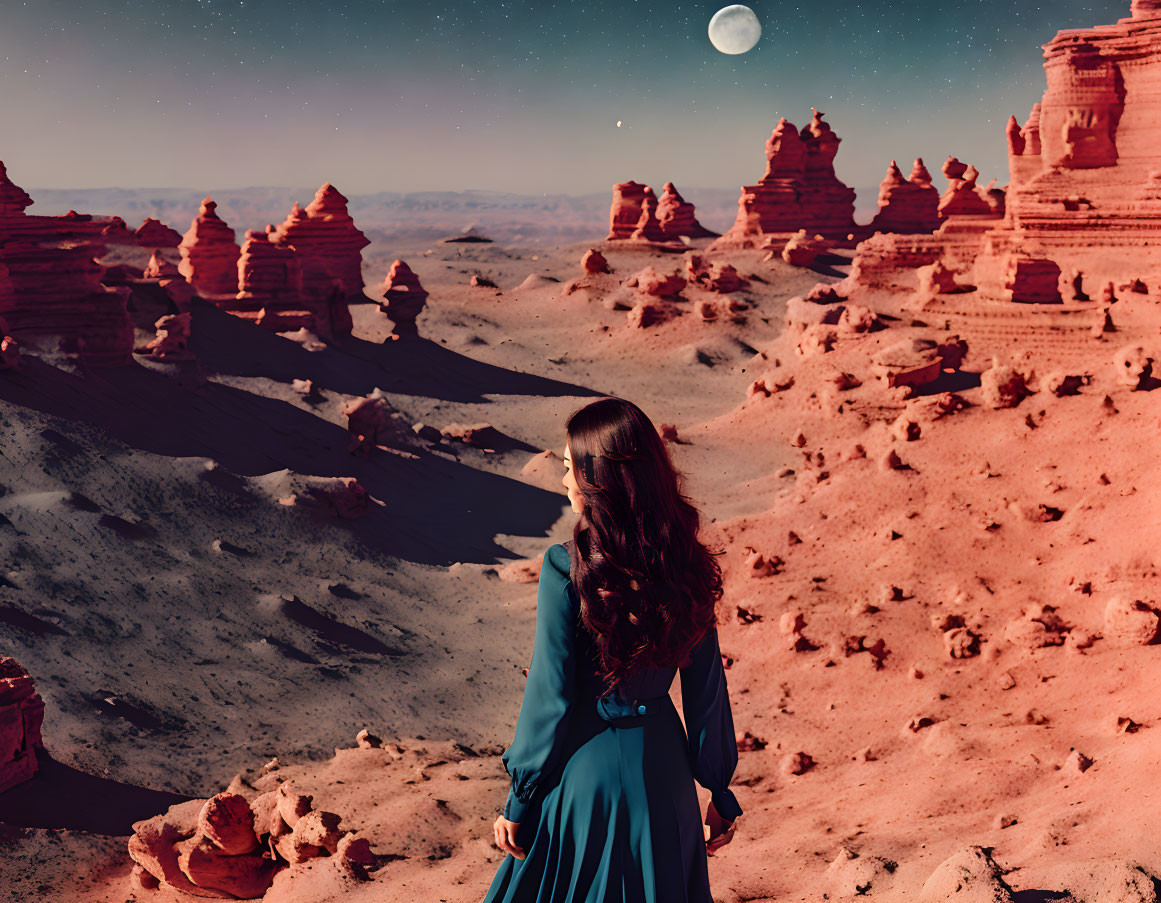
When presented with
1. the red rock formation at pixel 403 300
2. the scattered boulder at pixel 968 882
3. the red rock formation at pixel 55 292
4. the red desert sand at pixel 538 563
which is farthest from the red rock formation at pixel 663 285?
the scattered boulder at pixel 968 882

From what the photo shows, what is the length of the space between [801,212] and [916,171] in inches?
255

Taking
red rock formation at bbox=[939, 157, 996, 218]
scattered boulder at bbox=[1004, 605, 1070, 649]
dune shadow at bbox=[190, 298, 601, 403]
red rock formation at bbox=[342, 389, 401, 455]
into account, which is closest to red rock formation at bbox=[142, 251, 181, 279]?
dune shadow at bbox=[190, 298, 601, 403]

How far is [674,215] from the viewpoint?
49.7 metres

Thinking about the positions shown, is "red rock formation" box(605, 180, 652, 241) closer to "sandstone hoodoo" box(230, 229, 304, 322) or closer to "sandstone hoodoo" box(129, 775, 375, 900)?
"sandstone hoodoo" box(230, 229, 304, 322)

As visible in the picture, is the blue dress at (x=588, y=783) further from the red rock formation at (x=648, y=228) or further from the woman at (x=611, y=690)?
the red rock formation at (x=648, y=228)

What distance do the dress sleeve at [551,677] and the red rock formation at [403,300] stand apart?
30.2m

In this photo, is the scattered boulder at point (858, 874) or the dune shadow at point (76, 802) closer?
the scattered boulder at point (858, 874)

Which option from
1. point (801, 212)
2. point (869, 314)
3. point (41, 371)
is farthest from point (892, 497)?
point (801, 212)

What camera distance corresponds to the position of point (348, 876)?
711cm

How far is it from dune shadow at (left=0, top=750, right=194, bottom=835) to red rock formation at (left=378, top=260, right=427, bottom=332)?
23841 mm

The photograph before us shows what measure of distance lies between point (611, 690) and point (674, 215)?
159 feet

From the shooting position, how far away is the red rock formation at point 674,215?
163 ft

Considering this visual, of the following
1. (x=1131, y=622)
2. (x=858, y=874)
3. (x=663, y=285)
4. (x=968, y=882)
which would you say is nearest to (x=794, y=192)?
(x=663, y=285)

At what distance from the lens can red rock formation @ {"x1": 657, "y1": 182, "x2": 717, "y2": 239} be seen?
4972cm
